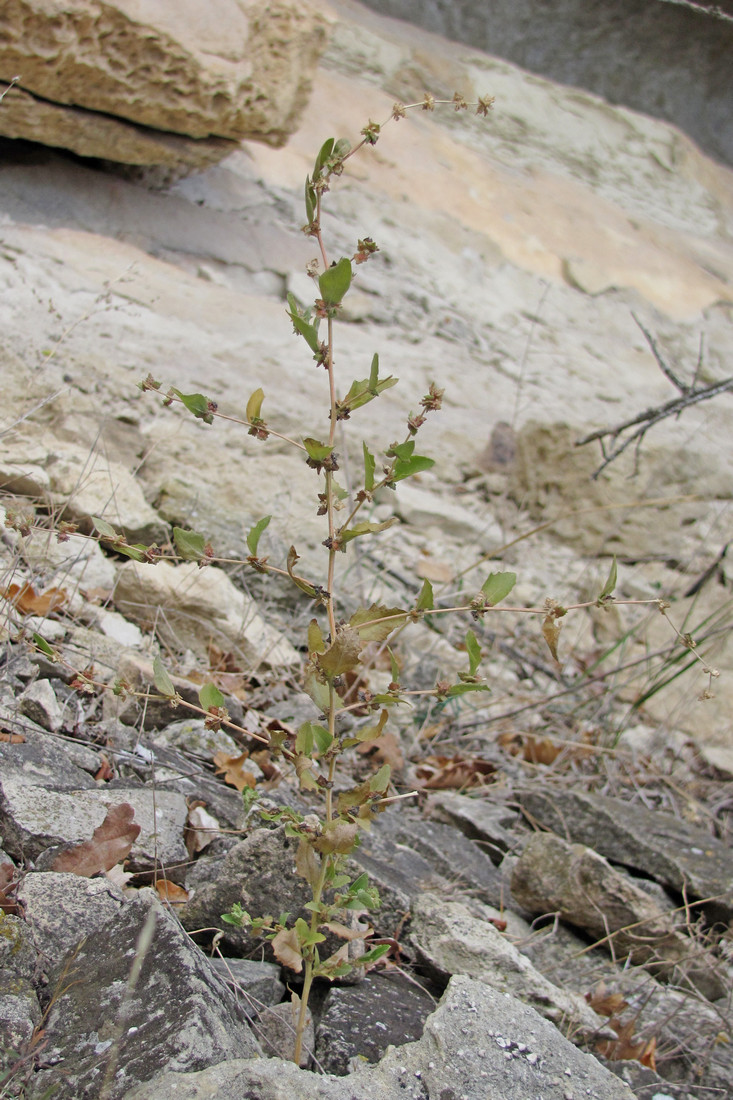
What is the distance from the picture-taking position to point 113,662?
5.16 ft

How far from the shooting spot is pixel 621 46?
7535 mm

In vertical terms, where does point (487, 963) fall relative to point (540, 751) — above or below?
above

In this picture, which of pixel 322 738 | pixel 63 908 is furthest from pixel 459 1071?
pixel 63 908

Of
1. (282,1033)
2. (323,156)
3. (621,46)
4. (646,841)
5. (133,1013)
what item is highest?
(621,46)

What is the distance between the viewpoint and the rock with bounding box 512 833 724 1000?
1533 millimetres

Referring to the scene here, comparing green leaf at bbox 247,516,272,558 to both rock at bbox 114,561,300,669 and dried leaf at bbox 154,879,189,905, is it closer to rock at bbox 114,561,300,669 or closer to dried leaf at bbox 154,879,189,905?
dried leaf at bbox 154,879,189,905

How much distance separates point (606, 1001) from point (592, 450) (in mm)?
2781

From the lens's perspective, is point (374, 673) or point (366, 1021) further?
point (374, 673)

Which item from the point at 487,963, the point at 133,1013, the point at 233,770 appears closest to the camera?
the point at 133,1013

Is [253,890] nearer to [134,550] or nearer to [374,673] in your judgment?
[134,550]

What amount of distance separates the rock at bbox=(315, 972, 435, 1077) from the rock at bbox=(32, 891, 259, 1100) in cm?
11

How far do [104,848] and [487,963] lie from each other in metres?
0.60

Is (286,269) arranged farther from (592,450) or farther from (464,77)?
(464,77)

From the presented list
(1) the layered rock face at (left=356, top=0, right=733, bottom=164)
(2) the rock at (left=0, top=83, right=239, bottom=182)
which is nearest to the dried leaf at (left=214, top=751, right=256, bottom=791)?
(2) the rock at (left=0, top=83, right=239, bottom=182)
